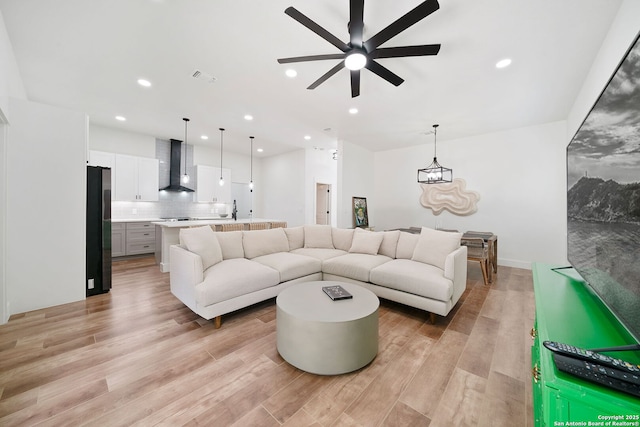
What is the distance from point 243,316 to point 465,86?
13.1 ft

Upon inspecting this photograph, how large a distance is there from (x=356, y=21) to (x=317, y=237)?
2938 mm

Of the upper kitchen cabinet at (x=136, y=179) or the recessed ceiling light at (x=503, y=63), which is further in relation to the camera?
the upper kitchen cabinet at (x=136, y=179)

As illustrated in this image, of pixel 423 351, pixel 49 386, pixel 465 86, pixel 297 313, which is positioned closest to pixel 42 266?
pixel 49 386

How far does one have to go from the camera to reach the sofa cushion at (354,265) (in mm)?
2947

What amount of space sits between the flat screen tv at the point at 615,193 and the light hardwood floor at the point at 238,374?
923 mm

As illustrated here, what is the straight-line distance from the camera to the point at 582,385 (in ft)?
2.24

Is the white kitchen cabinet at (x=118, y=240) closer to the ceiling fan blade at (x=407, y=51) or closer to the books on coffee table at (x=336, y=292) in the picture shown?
the books on coffee table at (x=336, y=292)

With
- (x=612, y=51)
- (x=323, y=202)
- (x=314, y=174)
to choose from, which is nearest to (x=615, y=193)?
(x=612, y=51)

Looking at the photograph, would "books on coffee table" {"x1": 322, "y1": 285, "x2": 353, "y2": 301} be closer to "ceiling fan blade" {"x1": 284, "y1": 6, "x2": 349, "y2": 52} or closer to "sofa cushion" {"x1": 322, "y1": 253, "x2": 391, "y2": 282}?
"sofa cushion" {"x1": 322, "y1": 253, "x2": 391, "y2": 282}

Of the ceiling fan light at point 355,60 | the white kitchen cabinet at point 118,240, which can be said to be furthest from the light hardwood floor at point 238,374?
the white kitchen cabinet at point 118,240

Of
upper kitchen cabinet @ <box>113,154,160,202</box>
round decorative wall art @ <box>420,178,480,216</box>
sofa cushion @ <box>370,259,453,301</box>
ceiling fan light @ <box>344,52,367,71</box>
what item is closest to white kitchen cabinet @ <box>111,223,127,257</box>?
upper kitchen cabinet @ <box>113,154,160,202</box>

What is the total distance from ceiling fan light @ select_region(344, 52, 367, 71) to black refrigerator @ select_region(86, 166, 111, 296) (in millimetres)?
3437

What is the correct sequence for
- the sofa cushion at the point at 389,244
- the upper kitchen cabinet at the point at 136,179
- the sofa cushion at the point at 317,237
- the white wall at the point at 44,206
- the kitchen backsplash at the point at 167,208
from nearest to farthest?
the white wall at the point at 44,206 → the sofa cushion at the point at 389,244 → the sofa cushion at the point at 317,237 → the upper kitchen cabinet at the point at 136,179 → the kitchen backsplash at the point at 167,208

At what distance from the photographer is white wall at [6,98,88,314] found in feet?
8.32
